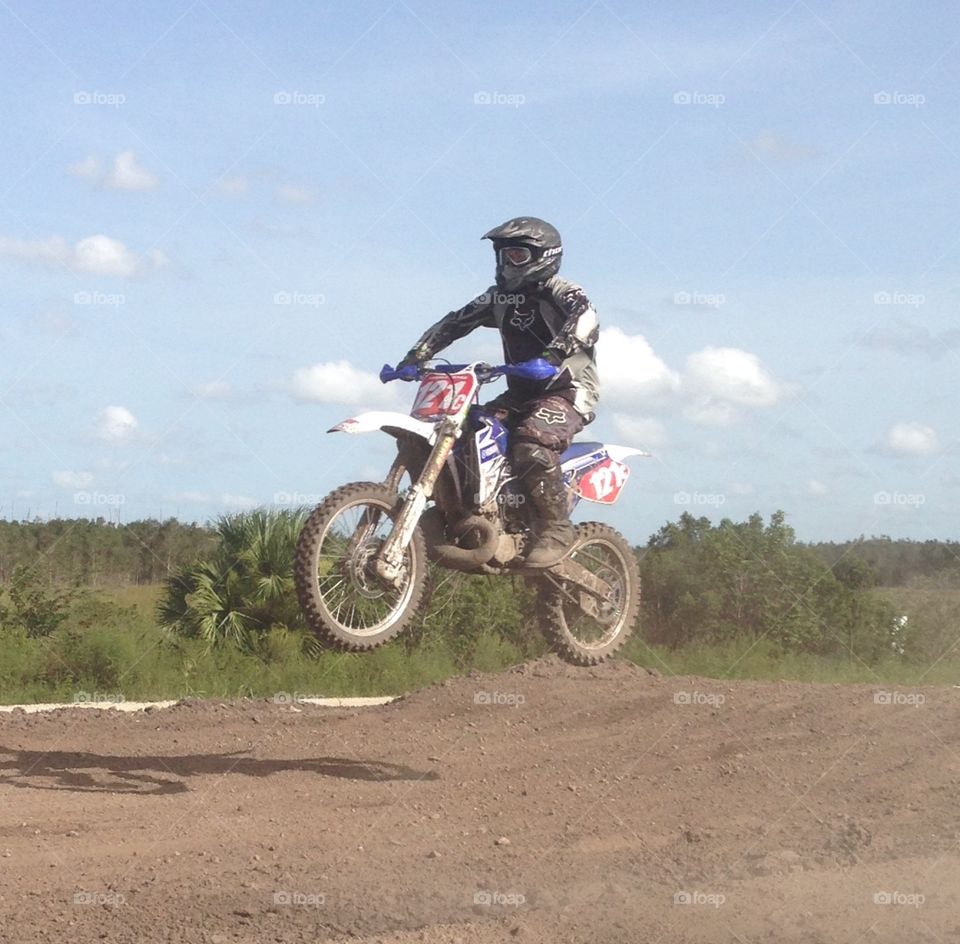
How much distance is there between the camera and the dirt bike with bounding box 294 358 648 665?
8000 mm

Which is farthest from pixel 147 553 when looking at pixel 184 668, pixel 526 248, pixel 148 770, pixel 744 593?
pixel 526 248

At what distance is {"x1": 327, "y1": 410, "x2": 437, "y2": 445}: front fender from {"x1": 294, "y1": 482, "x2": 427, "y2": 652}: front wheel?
1.24 feet

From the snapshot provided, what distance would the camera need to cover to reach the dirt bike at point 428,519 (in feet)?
26.2

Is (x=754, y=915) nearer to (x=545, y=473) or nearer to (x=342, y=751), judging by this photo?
(x=545, y=473)

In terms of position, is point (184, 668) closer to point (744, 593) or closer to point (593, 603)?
point (744, 593)

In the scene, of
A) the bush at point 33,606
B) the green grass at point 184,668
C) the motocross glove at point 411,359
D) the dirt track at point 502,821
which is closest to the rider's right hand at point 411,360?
the motocross glove at point 411,359

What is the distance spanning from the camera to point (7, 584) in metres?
20.4

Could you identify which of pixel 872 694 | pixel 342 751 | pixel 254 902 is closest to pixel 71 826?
pixel 254 902

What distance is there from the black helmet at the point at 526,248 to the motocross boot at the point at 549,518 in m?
1.39

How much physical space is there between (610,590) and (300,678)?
7.76 meters

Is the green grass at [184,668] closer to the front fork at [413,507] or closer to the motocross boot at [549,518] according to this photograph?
the motocross boot at [549,518]

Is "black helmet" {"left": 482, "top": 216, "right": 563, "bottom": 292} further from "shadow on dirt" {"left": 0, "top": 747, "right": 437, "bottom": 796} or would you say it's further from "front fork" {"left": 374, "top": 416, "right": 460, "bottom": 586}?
"shadow on dirt" {"left": 0, "top": 747, "right": 437, "bottom": 796}

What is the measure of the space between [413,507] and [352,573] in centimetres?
57

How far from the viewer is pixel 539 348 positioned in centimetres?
938
